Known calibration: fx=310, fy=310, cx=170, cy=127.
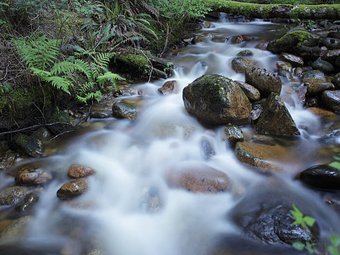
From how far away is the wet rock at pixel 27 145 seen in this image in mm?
4148

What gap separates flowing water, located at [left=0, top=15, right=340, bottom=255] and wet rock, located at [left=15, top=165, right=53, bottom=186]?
114 millimetres

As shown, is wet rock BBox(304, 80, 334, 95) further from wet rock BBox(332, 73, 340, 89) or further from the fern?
the fern

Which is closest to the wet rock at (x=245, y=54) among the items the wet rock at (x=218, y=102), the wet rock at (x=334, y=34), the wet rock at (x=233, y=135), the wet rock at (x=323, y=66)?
the wet rock at (x=323, y=66)

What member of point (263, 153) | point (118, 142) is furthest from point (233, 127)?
point (118, 142)

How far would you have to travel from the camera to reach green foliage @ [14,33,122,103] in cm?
397

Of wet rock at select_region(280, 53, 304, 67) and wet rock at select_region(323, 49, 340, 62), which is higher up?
wet rock at select_region(323, 49, 340, 62)

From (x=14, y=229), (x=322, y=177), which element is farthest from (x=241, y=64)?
(x=14, y=229)

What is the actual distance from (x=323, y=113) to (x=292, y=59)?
2032mm

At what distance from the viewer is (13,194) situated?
3.53m

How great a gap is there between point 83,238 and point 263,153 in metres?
2.50

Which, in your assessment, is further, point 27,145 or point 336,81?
point 336,81

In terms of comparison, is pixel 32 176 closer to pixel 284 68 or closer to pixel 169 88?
pixel 169 88

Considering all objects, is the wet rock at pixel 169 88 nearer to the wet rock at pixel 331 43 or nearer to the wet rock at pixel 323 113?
the wet rock at pixel 323 113

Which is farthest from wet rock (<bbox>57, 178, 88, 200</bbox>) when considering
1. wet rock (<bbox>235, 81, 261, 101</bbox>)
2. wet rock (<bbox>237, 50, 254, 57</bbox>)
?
wet rock (<bbox>237, 50, 254, 57</bbox>)
